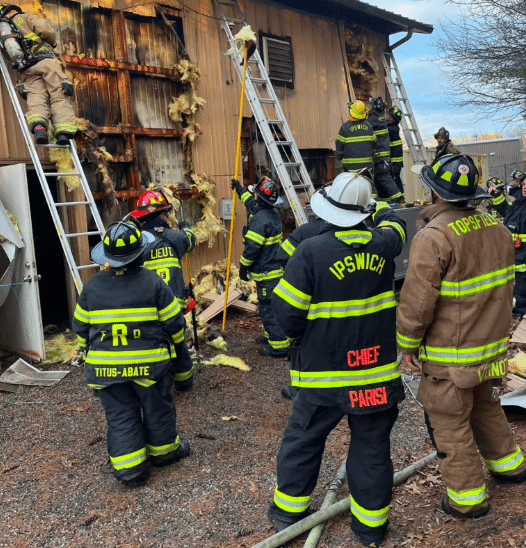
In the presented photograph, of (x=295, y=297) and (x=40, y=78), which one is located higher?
(x=40, y=78)

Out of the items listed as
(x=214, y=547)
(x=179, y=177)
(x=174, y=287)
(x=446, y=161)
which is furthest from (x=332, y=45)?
(x=214, y=547)

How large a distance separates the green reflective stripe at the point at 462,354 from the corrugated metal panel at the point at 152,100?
633cm

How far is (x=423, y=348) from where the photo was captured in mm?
3088

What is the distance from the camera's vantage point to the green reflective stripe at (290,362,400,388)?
2865mm

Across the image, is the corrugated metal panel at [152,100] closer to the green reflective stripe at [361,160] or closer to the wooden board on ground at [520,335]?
the green reflective stripe at [361,160]

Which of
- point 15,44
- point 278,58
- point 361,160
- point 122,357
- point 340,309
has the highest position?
point 278,58

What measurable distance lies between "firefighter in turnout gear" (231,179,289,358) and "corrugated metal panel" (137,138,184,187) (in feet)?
7.64

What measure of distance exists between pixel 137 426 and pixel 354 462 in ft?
5.25

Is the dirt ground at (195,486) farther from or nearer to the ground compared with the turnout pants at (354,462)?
nearer to the ground

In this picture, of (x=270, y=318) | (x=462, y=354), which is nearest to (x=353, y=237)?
(x=462, y=354)

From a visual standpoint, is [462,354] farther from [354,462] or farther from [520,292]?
[520,292]

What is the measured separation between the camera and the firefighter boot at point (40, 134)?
6270mm

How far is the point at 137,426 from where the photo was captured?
12.4 ft

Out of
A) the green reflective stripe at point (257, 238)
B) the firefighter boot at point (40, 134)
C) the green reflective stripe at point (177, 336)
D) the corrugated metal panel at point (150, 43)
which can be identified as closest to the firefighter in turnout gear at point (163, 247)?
the green reflective stripe at point (257, 238)
